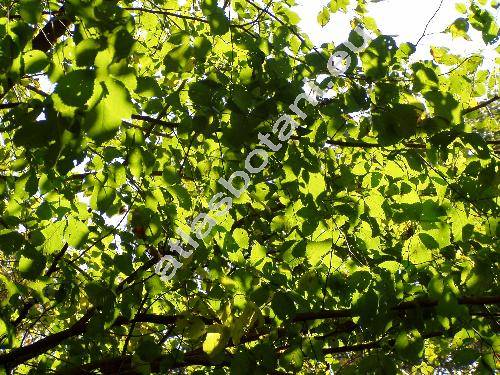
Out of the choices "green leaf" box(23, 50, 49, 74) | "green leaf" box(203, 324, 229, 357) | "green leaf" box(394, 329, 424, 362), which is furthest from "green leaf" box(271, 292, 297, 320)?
"green leaf" box(23, 50, 49, 74)

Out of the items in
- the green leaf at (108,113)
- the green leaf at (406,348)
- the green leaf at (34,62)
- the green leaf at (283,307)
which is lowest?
the green leaf at (406,348)

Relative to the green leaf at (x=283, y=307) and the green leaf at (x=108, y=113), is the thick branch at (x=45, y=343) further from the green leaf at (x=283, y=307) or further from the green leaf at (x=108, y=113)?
the green leaf at (x=108, y=113)

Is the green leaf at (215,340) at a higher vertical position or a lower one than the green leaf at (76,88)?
lower

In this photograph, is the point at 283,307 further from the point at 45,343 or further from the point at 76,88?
the point at 45,343

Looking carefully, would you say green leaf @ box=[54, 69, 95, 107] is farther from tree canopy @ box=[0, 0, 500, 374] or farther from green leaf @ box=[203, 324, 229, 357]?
green leaf @ box=[203, 324, 229, 357]

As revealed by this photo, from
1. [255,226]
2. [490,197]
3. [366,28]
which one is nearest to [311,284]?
[490,197]

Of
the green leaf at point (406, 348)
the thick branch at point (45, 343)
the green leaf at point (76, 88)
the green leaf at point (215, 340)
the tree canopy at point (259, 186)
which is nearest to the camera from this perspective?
the green leaf at point (76, 88)

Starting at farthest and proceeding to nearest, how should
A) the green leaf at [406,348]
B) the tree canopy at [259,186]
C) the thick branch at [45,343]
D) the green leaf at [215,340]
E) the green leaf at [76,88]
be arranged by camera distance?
1. the thick branch at [45,343]
2. the green leaf at [406,348]
3. the green leaf at [215,340]
4. the tree canopy at [259,186]
5. the green leaf at [76,88]

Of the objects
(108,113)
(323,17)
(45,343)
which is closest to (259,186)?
(323,17)

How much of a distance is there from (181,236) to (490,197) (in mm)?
1342

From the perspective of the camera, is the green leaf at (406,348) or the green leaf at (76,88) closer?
the green leaf at (76,88)

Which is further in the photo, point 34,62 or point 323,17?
point 323,17

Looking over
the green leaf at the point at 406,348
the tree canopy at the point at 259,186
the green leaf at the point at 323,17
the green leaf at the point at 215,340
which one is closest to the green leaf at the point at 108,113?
the tree canopy at the point at 259,186

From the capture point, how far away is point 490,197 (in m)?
1.91
